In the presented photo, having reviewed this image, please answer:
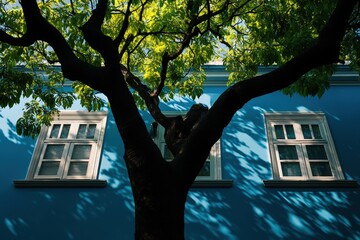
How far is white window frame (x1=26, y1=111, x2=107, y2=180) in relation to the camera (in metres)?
6.34

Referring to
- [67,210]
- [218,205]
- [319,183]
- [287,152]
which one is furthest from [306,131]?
[67,210]

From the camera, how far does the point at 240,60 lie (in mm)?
5957

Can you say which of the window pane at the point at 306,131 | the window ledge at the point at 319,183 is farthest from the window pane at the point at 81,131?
the window pane at the point at 306,131

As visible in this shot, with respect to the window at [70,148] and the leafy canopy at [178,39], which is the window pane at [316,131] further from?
the window at [70,148]

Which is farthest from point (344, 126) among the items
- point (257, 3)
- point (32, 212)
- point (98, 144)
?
point (32, 212)

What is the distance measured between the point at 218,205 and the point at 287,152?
184 centimetres

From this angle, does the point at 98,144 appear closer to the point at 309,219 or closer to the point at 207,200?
the point at 207,200

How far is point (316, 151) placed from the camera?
21.5ft

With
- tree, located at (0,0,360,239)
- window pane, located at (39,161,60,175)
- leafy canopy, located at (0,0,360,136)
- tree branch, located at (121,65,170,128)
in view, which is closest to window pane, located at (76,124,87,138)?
window pane, located at (39,161,60,175)

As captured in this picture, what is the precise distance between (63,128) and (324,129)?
18.2 feet

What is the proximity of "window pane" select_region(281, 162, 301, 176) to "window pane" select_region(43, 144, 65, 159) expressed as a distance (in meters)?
4.48

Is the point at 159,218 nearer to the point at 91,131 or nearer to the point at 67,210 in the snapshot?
the point at 67,210

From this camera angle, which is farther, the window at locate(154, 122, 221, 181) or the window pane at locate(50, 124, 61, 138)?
the window pane at locate(50, 124, 61, 138)

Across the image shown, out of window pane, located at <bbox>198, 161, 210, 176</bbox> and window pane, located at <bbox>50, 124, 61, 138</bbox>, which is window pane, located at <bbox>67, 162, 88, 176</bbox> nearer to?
window pane, located at <bbox>50, 124, 61, 138</bbox>
